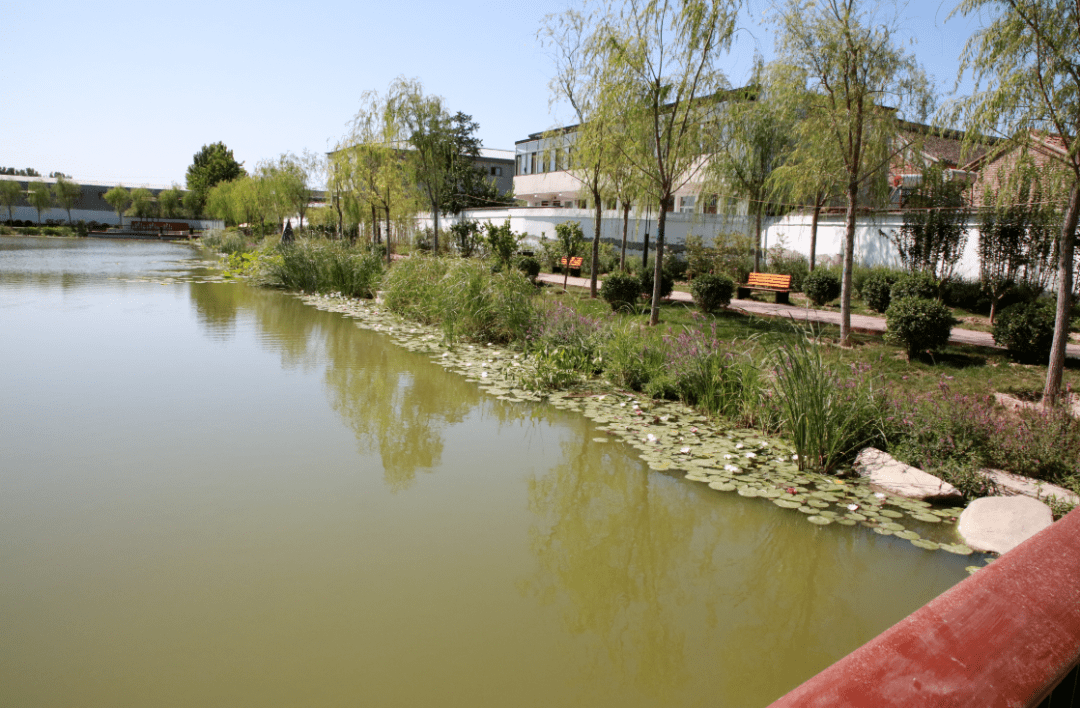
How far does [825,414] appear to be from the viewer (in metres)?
5.98

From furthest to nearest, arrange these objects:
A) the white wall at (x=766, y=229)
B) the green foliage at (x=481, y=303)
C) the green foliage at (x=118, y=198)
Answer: the green foliage at (x=118, y=198) < the white wall at (x=766, y=229) < the green foliage at (x=481, y=303)

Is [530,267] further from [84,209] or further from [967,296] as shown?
[84,209]

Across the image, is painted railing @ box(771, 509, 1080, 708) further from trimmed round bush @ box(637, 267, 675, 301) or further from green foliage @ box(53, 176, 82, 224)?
green foliage @ box(53, 176, 82, 224)

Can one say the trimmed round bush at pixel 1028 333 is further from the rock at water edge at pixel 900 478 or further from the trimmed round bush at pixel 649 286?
the trimmed round bush at pixel 649 286

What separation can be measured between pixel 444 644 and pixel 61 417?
556 centimetres

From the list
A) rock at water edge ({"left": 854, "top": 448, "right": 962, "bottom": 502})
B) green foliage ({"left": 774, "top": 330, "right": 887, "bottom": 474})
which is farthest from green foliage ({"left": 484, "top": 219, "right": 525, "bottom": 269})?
rock at water edge ({"left": 854, "top": 448, "right": 962, "bottom": 502})

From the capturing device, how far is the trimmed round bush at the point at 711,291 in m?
13.9

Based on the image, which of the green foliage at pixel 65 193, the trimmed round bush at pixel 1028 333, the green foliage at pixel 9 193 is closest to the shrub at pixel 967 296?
the trimmed round bush at pixel 1028 333

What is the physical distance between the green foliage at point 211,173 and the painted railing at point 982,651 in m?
75.7

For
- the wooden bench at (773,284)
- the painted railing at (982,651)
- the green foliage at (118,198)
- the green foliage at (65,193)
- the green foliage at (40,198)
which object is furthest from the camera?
the green foliage at (118,198)

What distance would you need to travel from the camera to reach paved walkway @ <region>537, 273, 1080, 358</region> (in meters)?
10.9

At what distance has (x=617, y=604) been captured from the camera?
395 centimetres

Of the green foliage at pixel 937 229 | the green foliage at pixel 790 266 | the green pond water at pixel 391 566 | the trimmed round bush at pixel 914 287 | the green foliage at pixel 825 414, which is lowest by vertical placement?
the green pond water at pixel 391 566

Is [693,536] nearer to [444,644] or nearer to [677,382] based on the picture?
[444,644]
